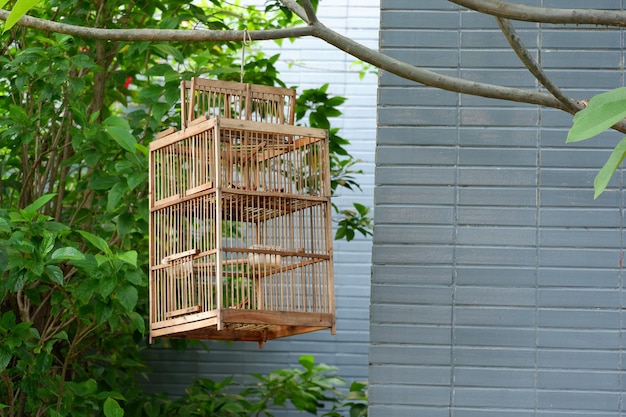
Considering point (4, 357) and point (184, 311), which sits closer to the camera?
point (184, 311)

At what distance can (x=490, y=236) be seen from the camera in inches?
105

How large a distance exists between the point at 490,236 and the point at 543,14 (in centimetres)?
123

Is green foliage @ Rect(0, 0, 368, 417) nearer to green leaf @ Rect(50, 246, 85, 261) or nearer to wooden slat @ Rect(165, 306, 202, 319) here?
green leaf @ Rect(50, 246, 85, 261)

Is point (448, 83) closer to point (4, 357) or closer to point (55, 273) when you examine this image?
point (55, 273)

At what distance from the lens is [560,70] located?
8.97 ft

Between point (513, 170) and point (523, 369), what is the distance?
1.86 ft

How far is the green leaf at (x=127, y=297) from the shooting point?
8.56 ft

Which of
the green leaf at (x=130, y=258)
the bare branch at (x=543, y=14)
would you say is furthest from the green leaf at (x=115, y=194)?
the bare branch at (x=543, y=14)

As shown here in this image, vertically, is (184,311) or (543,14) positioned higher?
(543,14)

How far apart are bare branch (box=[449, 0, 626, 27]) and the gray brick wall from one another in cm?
118

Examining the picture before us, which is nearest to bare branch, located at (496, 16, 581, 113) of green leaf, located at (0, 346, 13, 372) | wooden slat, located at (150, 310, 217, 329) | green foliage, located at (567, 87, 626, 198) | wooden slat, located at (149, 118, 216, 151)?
wooden slat, located at (149, 118, 216, 151)

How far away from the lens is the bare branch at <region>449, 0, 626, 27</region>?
1.48 m

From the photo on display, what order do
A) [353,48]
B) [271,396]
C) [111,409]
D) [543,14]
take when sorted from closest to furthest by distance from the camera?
[543,14] < [353,48] < [111,409] < [271,396]

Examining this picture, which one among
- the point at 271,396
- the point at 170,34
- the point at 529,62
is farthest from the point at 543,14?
the point at 271,396
